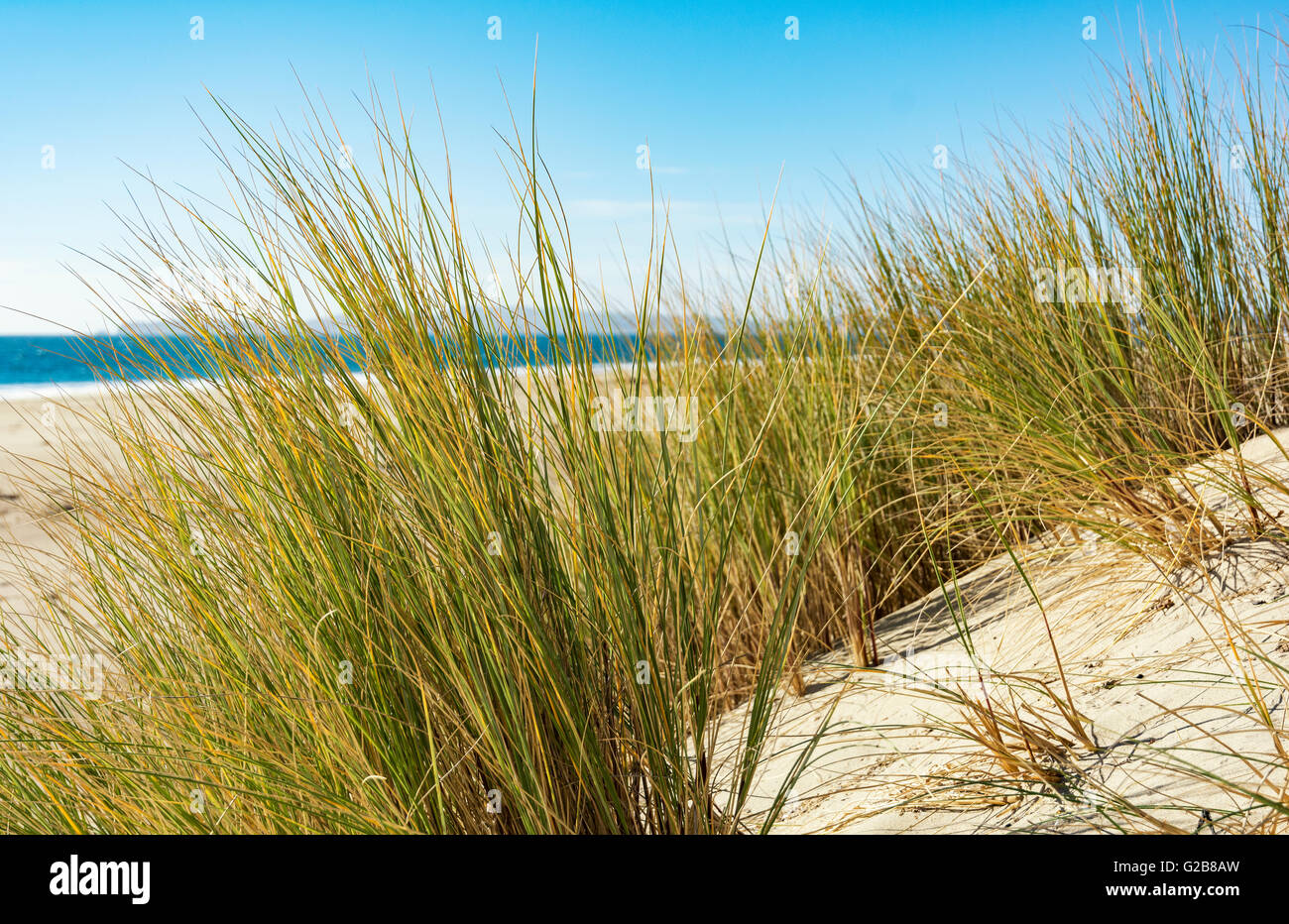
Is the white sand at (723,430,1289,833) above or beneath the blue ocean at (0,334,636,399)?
beneath

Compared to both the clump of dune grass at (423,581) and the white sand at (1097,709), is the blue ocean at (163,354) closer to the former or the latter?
the clump of dune grass at (423,581)

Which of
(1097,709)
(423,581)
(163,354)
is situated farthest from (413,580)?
(1097,709)

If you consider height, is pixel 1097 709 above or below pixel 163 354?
below

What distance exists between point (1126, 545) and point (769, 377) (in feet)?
4.93

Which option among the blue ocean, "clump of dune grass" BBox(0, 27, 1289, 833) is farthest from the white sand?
the blue ocean

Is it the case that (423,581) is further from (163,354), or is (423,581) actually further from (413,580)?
(163,354)

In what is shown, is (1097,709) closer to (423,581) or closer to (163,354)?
(423,581)

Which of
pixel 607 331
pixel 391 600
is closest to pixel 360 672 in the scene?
pixel 391 600

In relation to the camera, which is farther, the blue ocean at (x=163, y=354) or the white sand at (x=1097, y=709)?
the blue ocean at (x=163, y=354)

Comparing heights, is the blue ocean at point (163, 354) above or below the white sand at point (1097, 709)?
above

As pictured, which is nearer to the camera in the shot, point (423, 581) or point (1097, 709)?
point (423, 581)

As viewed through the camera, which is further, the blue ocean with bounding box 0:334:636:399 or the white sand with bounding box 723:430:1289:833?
the blue ocean with bounding box 0:334:636:399

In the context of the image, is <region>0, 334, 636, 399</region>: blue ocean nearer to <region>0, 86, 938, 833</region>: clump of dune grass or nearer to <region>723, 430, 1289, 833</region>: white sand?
<region>0, 86, 938, 833</region>: clump of dune grass

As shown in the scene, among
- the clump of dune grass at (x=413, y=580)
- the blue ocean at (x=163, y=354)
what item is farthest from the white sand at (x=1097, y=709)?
the blue ocean at (x=163, y=354)
